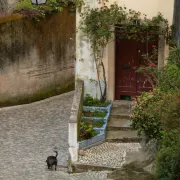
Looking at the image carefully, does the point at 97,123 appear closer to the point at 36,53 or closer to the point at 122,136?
the point at 122,136

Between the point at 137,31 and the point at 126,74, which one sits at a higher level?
the point at 137,31

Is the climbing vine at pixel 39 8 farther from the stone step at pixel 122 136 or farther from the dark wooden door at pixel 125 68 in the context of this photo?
the stone step at pixel 122 136

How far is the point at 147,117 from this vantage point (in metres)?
12.7

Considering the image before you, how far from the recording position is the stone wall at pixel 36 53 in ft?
60.5

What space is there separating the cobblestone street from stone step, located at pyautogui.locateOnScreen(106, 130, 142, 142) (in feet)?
3.75

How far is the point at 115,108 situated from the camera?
1638cm

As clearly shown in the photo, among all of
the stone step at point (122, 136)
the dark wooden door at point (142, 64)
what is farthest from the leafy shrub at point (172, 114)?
the dark wooden door at point (142, 64)

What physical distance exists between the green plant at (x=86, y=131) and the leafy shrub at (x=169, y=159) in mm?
4362

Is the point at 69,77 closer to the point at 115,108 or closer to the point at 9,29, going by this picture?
the point at 9,29

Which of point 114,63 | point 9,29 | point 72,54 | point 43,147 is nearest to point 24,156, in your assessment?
point 43,147

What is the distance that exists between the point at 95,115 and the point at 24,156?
2352 mm

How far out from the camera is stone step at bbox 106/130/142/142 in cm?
1475

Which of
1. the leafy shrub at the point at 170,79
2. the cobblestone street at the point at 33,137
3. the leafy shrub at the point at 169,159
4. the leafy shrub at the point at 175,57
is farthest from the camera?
the leafy shrub at the point at 175,57

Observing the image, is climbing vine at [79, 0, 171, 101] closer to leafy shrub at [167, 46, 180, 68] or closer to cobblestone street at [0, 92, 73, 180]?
leafy shrub at [167, 46, 180, 68]
